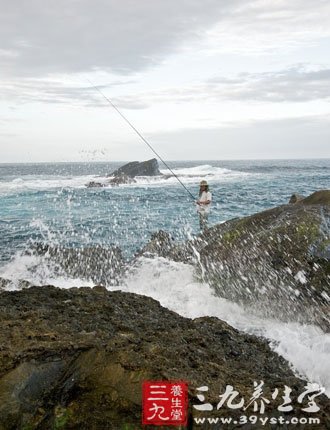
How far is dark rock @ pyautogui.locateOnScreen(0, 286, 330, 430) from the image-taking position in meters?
2.94

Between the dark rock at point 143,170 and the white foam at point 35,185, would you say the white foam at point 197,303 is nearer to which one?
the white foam at point 35,185

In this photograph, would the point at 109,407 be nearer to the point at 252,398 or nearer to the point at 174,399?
the point at 174,399

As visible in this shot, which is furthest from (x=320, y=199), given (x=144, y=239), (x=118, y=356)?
(x=144, y=239)

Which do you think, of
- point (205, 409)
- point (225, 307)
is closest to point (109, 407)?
Answer: point (205, 409)

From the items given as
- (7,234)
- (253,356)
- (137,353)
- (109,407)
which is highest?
(137,353)

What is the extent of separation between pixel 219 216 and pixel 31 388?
59.6 ft

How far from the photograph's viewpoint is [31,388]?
3.10 metres

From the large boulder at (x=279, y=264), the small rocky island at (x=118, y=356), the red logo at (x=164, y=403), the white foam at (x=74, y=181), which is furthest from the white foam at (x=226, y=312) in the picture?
the white foam at (x=74, y=181)

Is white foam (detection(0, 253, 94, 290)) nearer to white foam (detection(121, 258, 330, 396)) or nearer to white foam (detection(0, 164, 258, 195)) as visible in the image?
white foam (detection(121, 258, 330, 396))

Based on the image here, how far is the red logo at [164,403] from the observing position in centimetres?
283

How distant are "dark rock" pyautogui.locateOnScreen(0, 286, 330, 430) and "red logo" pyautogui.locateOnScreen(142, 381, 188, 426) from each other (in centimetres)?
5

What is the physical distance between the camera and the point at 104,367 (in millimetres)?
3162

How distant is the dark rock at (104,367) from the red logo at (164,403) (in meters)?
0.05

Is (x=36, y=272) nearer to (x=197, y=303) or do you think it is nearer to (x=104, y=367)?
(x=197, y=303)
